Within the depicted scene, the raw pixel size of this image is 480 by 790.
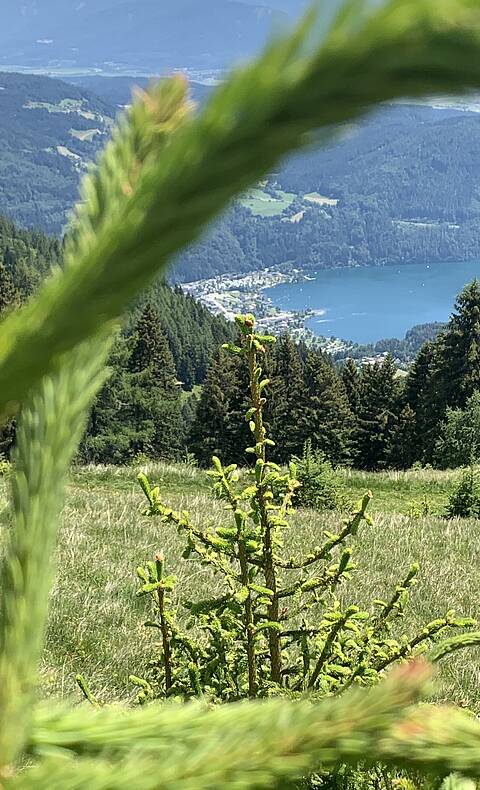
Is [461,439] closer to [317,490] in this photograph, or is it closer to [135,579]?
[317,490]

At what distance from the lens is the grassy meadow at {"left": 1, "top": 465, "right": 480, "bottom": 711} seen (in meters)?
5.00

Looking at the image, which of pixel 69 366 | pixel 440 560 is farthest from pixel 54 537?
pixel 440 560

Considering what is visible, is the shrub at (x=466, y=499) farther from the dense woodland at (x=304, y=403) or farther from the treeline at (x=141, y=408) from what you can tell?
the treeline at (x=141, y=408)

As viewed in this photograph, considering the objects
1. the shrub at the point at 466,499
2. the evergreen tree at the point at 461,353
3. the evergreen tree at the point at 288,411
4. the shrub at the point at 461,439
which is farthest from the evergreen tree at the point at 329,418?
the shrub at the point at 466,499

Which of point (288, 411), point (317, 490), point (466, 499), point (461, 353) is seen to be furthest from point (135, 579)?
point (288, 411)

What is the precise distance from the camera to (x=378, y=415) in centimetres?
5503

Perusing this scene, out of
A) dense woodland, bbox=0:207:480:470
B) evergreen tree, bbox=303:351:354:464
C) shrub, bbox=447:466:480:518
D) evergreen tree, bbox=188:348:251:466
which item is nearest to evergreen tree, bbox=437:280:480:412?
dense woodland, bbox=0:207:480:470

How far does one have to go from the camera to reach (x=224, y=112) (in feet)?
1.11

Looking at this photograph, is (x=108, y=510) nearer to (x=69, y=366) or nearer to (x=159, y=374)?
(x=69, y=366)

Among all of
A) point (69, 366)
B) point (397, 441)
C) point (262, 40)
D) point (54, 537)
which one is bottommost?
point (397, 441)

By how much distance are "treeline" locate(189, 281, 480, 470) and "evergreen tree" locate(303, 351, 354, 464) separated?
0.08 metres

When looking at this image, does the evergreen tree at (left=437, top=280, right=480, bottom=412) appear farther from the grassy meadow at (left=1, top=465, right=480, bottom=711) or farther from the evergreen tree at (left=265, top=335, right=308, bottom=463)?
the grassy meadow at (left=1, top=465, right=480, bottom=711)

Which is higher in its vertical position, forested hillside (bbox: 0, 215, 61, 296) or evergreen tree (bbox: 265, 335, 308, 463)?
forested hillside (bbox: 0, 215, 61, 296)

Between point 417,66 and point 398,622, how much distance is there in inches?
273
